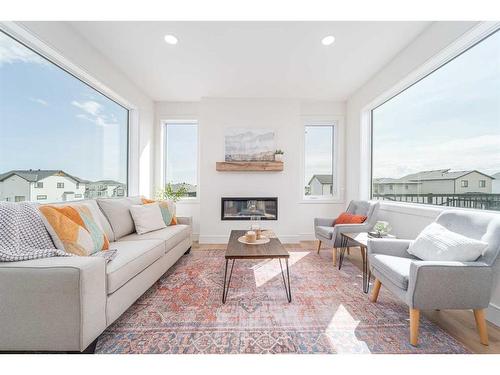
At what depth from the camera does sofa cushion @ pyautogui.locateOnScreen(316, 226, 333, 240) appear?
3.03 metres

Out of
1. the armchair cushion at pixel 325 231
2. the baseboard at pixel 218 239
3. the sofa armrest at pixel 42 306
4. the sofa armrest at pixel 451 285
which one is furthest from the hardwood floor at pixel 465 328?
the sofa armrest at pixel 42 306

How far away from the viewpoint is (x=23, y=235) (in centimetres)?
143

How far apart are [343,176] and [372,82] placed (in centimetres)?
174

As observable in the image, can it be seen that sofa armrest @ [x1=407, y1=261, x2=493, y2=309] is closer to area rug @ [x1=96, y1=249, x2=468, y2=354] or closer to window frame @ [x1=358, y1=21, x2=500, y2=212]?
area rug @ [x1=96, y1=249, x2=468, y2=354]

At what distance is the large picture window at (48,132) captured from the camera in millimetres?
1913

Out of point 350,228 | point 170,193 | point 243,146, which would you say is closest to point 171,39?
point 243,146

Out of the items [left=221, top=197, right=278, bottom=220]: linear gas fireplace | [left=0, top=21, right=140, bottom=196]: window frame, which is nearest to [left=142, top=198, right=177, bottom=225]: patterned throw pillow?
[left=0, top=21, right=140, bottom=196]: window frame

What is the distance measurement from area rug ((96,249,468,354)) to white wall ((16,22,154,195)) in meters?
2.25

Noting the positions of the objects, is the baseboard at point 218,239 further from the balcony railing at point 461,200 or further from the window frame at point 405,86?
the balcony railing at point 461,200

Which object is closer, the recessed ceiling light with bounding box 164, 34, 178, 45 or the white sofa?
the white sofa

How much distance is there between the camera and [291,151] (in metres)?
4.23

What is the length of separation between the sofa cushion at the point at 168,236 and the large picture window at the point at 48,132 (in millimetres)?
893
